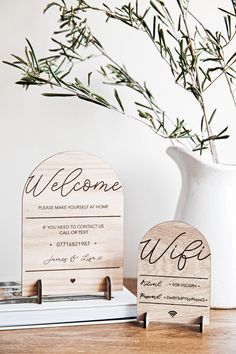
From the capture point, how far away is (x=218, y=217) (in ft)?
3.68

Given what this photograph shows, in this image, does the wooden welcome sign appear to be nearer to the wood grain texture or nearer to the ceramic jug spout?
the wood grain texture

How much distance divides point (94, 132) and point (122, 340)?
54 centimetres

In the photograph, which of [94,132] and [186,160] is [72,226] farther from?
[94,132]

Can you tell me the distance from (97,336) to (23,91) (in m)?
0.60

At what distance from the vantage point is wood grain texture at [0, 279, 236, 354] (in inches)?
36.2

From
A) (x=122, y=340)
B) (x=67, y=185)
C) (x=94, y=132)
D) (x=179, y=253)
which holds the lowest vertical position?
(x=122, y=340)

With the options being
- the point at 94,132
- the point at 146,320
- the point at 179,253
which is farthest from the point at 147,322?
the point at 94,132

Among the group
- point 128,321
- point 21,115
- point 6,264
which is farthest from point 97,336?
point 21,115

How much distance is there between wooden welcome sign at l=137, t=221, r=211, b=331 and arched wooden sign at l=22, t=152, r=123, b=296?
8cm

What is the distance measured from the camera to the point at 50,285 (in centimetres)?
104

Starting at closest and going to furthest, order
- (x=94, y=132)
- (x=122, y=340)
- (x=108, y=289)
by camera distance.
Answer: (x=122, y=340) → (x=108, y=289) → (x=94, y=132)

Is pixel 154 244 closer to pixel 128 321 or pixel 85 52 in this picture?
pixel 128 321

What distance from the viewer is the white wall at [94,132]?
1351mm

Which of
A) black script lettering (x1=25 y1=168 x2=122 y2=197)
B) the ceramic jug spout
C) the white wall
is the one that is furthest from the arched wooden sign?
the white wall
